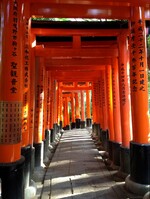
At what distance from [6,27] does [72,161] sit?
523 centimetres

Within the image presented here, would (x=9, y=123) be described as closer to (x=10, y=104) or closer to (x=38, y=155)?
(x=10, y=104)

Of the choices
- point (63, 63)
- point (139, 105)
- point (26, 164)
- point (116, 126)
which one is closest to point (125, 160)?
point (116, 126)

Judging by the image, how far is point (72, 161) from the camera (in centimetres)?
779

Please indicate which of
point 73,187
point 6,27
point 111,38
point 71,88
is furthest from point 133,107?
point 71,88

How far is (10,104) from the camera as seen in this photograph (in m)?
3.52

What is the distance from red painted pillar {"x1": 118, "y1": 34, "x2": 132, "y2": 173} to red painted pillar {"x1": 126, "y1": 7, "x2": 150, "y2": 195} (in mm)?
1004

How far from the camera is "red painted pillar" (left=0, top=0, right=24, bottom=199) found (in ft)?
11.1

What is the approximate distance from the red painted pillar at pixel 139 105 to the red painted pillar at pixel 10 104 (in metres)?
2.21

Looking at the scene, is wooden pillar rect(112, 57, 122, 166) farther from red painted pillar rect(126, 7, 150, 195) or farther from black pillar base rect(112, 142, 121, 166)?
red painted pillar rect(126, 7, 150, 195)

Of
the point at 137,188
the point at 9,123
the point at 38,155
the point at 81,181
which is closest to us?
the point at 9,123

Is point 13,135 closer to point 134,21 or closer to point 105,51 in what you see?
point 134,21

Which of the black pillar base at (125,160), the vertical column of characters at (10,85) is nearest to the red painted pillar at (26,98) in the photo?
the vertical column of characters at (10,85)

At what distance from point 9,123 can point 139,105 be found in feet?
8.06

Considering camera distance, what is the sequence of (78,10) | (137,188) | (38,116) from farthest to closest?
1. (38,116)
2. (78,10)
3. (137,188)
